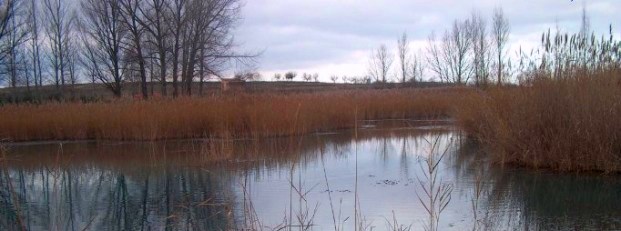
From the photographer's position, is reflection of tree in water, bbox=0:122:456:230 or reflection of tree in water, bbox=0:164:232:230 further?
reflection of tree in water, bbox=0:122:456:230

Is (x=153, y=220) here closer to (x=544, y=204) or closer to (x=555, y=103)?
(x=544, y=204)

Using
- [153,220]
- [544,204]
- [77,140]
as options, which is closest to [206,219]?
[153,220]

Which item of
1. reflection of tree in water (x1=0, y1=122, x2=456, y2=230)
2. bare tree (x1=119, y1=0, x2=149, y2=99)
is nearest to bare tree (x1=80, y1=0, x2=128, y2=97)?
bare tree (x1=119, y1=0, x2=149, y2=99)

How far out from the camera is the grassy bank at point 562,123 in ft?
22.8

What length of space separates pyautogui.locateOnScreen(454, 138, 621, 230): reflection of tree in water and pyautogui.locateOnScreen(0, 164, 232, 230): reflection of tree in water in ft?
8.89

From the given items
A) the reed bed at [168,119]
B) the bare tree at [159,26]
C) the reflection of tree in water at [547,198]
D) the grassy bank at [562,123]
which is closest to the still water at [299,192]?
the reflection of tree in water at [547,198]

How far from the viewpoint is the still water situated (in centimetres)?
484

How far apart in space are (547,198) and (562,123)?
1781 millimetres

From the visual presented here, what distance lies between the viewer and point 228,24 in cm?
2445

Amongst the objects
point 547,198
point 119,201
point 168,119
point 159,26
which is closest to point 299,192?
point 119,201

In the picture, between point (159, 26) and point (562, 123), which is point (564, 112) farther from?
point (159, 26)

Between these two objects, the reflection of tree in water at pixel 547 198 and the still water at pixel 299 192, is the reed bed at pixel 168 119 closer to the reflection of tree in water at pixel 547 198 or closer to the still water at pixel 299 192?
the still water at pixel 299 192

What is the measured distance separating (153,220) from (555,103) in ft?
18.0

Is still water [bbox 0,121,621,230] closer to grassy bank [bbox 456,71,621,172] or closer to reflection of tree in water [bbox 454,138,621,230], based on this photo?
reflection of tree in water [bbox 454,138,621,230]
